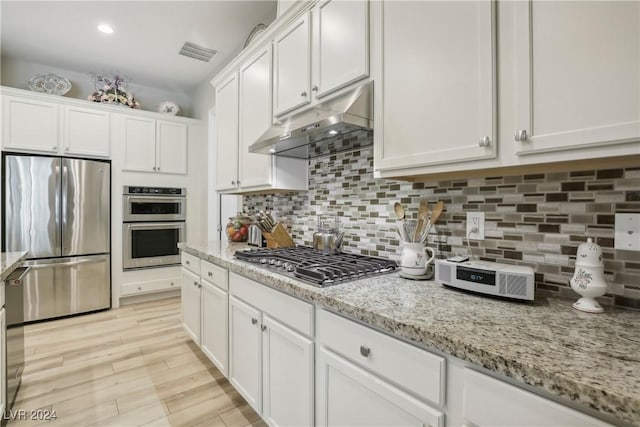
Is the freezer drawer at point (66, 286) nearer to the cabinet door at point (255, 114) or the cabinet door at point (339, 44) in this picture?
the cabinet door at point (255, 114)

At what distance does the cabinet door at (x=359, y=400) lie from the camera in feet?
2.84

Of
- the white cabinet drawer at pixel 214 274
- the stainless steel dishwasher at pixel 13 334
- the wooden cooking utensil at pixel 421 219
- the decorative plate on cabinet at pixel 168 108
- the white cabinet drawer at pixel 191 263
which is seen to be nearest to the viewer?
the wooden cooking utensil at pixel 421 219

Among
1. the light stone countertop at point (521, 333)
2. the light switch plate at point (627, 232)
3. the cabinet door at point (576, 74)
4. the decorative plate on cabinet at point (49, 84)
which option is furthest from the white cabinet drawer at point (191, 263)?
the decorative plate on cabinet at point (49, 84)

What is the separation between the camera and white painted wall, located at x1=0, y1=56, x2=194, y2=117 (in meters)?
3.44

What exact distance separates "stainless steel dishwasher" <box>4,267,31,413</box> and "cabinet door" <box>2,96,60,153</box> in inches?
73.2

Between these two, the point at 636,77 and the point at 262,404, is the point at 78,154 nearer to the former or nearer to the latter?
the point at 262,404

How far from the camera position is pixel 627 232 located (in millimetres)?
980

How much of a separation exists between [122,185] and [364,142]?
3.11 metres

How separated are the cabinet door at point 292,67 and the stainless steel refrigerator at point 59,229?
8.48 feet

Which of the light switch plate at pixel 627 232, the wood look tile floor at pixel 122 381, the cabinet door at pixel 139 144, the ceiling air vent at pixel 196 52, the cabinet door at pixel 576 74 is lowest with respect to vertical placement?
the wood look tile floor at pixel 122 381

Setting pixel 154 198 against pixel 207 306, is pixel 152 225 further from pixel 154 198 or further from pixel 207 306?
pixel 207 306

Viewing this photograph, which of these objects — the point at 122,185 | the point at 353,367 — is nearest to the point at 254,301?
the point at 353,367

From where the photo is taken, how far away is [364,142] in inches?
72.8

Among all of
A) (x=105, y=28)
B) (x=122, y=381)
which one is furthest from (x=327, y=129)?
(x=105, y=28)
